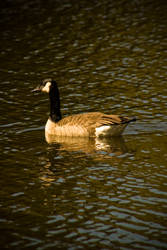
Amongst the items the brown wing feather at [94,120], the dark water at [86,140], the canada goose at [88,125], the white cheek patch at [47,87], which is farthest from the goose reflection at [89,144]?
the white cheek patch at [47,87]

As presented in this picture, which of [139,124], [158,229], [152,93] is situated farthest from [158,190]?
[152,93]

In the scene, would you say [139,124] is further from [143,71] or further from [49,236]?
[49,236]

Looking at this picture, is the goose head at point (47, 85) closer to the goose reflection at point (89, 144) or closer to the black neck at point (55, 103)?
the black neck at point (55, 103)

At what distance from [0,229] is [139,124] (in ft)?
27.0

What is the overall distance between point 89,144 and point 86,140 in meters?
0.53

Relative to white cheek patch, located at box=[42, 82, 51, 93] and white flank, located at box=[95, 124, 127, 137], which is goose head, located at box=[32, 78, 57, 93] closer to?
white cheek patch, located at box=[42, 82, 51, 93]

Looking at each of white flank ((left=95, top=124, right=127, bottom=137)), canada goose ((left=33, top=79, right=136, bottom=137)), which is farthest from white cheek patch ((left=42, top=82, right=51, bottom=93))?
white flank ((left=95, top=124, right=127, bottom=137))

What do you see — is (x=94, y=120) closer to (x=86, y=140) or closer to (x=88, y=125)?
(x=88, y=125)

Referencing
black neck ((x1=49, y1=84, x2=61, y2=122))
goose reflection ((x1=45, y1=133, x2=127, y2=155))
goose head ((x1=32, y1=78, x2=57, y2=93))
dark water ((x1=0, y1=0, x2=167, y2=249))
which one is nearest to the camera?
dark water ((x1=0, y1=0, x2=167, y2=249))

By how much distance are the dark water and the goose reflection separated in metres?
0.03

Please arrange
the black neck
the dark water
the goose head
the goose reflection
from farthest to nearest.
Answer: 1. the goose head
2. the black neck
3. the goose reflection
4. the dark water

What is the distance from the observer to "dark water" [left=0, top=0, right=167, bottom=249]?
10.8m

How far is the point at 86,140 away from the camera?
56.6 feet

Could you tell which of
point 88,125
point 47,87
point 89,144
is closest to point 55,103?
point 47,87
